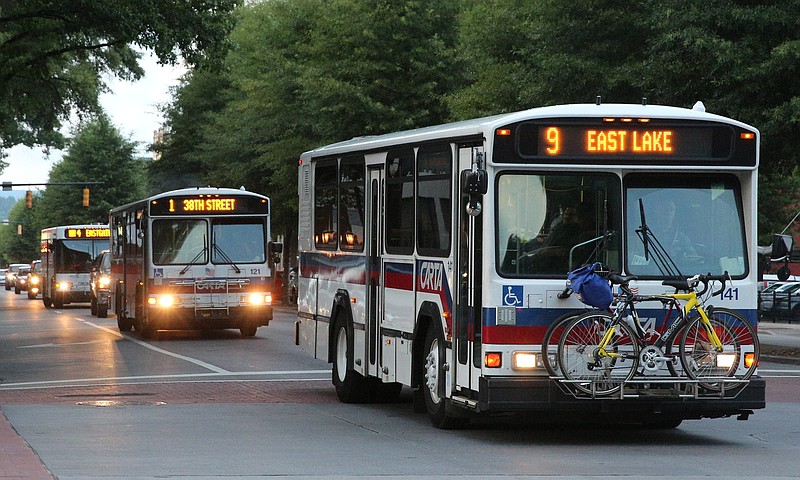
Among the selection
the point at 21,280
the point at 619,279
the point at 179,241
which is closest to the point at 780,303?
the point at 179,241

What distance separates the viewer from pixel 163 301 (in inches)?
1212

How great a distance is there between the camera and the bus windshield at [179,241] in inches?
1215

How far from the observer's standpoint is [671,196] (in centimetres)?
1316

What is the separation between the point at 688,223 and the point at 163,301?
757 inches

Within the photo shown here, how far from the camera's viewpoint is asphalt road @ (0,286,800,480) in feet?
37.2

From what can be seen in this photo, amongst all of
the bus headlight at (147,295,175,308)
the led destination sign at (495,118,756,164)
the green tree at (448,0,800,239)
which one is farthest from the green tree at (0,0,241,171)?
the led destination sign at (495,118,756,164)

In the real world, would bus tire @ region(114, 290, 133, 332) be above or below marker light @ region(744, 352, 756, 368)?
below

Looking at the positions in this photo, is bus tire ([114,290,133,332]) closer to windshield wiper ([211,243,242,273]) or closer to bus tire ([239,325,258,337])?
bus tire ([239,325,258,337])

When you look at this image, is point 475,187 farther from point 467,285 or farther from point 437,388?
point 437,388

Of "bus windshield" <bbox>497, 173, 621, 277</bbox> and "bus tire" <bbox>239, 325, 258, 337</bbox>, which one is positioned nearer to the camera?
"bus windshield" <bbox>497, 173, 621, 277</bbox>

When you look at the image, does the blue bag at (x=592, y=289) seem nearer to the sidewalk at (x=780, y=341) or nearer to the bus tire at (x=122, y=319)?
the sidewalk at (x=780, y=341)

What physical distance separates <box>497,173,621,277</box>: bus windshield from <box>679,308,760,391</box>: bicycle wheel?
0.93 meters

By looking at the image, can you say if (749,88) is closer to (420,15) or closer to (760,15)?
(760,15)

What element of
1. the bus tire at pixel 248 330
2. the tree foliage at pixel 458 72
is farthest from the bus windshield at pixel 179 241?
the tree foliage at pixel 458 72
